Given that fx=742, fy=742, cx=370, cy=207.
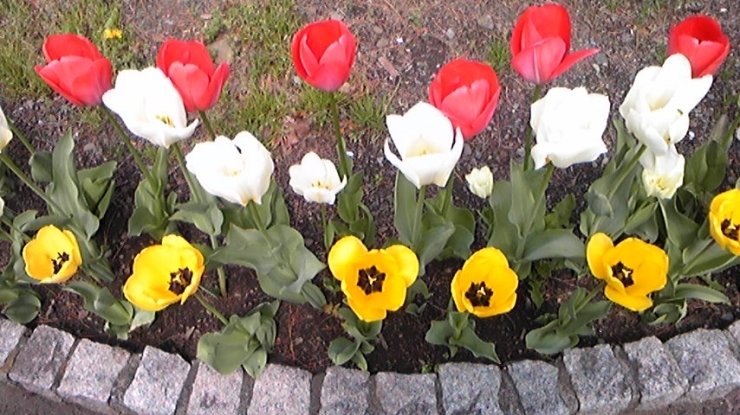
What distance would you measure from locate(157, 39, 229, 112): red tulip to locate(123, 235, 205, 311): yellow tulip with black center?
0.97 ft

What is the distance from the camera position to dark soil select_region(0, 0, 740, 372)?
6.14 feet

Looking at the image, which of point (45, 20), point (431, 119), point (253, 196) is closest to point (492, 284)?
point (431, 119)

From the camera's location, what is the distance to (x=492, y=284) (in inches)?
56.7

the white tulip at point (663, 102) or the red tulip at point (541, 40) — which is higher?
the red tulip at point (541, 40)

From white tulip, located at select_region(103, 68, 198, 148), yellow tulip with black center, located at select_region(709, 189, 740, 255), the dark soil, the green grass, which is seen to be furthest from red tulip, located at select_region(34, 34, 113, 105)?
yellow tulip with black center, located at select_region(709, 189, 740, 255)

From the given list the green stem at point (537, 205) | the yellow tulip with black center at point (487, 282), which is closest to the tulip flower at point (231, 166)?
the yellow tulip with black center at point (487, 282)

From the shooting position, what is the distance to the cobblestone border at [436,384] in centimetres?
173

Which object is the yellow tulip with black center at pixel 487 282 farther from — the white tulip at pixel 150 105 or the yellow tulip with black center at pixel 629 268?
the white tulip at pixel 150 105

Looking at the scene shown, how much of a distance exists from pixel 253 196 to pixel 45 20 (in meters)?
1.57

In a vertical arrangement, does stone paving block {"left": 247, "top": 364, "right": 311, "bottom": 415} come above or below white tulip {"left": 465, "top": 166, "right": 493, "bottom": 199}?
below

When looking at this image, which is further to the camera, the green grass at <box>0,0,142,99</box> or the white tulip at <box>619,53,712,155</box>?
the green grass at <box>0,0,142,99</box>

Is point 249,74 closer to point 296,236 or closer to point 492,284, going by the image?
point 296,236

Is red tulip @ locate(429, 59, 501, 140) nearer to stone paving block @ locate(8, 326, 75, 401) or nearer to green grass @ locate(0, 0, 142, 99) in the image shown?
stone paving block @ locate(8, 326, 75, 401)

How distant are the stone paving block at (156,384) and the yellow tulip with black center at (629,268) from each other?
1.01 metres
